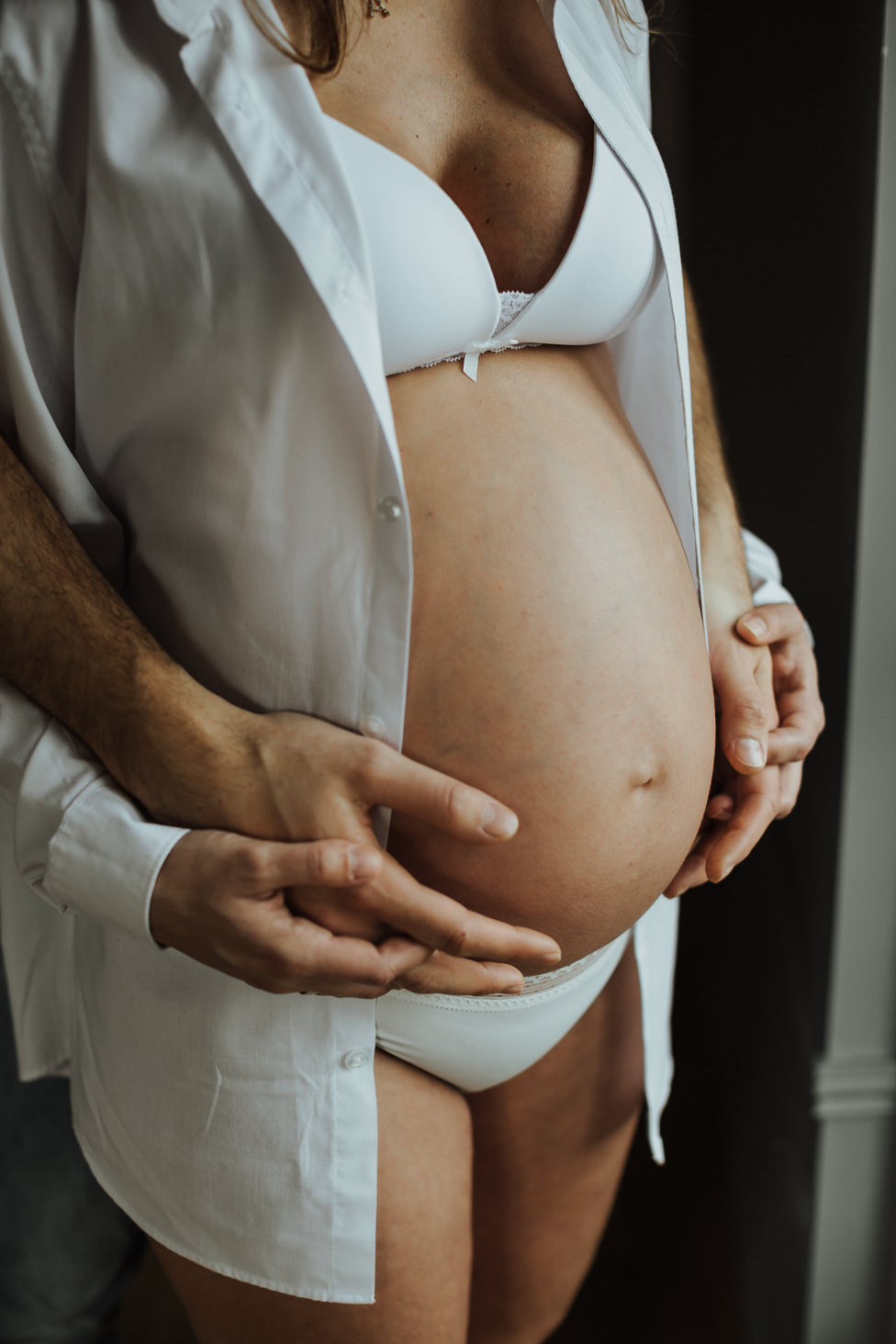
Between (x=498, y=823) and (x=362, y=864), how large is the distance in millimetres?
92

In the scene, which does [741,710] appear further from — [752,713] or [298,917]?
[298,917]

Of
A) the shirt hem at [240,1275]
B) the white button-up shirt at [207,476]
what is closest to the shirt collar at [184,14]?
the white button-up shirt at [207,476]

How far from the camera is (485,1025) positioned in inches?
31.3

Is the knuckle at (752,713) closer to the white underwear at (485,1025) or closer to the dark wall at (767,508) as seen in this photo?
the white underwear at (485,1025)

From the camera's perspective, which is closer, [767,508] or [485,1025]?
[485,1025]

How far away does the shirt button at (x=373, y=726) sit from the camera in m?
0.68

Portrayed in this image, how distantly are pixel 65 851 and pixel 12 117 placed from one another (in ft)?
1.52

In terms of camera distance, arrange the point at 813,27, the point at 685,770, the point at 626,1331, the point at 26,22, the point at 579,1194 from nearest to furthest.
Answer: the point at 26,22, the point at 685,770, the point at 579,1194, the point at 813,27, the point at 626,1331

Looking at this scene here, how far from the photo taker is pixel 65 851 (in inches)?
26.7

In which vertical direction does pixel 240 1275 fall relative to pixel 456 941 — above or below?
below

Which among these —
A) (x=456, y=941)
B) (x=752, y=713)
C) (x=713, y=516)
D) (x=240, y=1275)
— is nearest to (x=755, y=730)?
(x=752, y=713)

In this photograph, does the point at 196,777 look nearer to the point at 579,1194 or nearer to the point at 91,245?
the point at 91,245

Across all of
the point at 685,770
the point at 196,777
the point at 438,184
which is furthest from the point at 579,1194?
the point at 438,184

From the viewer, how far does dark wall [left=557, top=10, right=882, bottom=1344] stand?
4.05 feet
